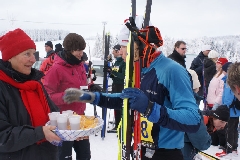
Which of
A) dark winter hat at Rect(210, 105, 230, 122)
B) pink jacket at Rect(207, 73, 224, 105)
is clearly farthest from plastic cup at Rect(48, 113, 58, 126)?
→ pink jacket at Rect(207, 73, 224, 105)

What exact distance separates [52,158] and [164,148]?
3.12 ft

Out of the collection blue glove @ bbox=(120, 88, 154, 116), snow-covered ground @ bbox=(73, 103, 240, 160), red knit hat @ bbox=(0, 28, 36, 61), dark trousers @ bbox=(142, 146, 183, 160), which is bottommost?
snow-covered ground @ bbox=(73, 103, 240, 160)

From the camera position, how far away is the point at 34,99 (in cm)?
210

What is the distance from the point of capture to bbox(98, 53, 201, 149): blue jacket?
166cm

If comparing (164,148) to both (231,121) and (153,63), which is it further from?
(231,121)

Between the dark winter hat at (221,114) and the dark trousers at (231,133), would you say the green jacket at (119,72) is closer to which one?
the dark trousers at (231,133)

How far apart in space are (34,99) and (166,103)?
1066 mm

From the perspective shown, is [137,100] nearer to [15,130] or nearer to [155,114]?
[155,114]

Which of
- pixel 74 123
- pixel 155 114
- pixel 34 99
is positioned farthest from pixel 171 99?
pixel 34 99

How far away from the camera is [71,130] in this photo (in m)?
2.04

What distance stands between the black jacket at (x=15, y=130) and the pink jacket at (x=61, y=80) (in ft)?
3.85

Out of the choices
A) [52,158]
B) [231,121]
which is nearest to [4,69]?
[52,158]

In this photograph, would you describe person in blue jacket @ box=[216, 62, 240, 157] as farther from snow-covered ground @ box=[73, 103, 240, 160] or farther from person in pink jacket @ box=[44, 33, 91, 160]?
person in pink jacket @ box=[44, 33, 91, 160]

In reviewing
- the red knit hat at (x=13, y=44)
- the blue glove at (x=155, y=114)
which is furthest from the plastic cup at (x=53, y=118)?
the blue glove at (x=155, y=114)
